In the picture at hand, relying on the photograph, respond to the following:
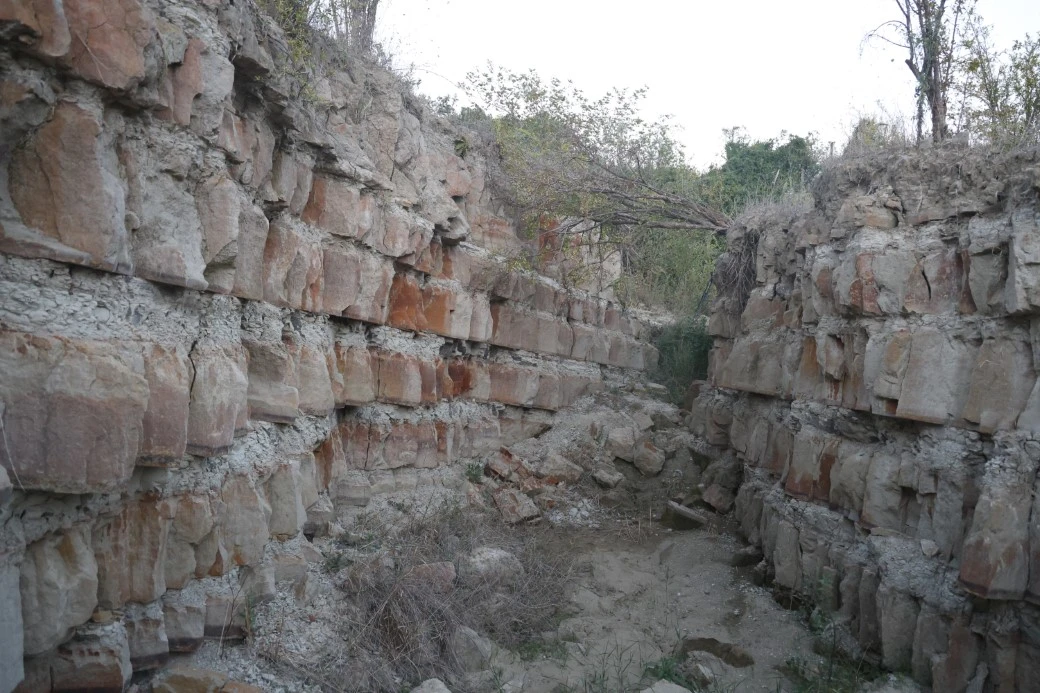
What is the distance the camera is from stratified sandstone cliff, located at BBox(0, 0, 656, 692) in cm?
256

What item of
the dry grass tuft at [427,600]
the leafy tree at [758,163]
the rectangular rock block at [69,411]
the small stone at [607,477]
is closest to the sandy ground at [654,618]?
the dry grass tuft at [427,600]

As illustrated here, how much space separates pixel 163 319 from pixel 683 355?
335 inches

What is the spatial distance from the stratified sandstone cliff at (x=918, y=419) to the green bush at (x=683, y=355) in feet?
12.6

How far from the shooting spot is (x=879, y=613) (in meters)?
4.59

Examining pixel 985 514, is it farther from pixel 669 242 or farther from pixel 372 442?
pixel 669 242

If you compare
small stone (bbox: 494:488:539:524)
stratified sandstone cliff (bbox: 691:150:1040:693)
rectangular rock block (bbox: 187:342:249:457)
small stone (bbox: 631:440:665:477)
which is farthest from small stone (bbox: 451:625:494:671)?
small stone (bbox: 631:440:665:477)

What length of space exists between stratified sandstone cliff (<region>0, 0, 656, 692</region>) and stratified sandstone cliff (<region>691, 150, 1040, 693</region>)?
3.56 meters

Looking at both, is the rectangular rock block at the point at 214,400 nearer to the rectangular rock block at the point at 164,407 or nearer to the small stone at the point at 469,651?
the rectangular rock block at the point at 164,407

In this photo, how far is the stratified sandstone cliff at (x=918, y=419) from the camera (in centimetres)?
391

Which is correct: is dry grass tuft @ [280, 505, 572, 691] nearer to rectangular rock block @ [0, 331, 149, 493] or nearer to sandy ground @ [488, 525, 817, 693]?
sandy ground @ [488, 525, 817, 693]

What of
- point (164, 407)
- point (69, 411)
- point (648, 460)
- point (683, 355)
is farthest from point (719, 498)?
point (69, 411)

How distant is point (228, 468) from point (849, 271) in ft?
14.5

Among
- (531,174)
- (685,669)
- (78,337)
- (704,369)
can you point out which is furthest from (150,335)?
(704,369)

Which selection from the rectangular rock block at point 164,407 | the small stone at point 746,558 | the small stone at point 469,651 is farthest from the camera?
the small stone at point 746,558
